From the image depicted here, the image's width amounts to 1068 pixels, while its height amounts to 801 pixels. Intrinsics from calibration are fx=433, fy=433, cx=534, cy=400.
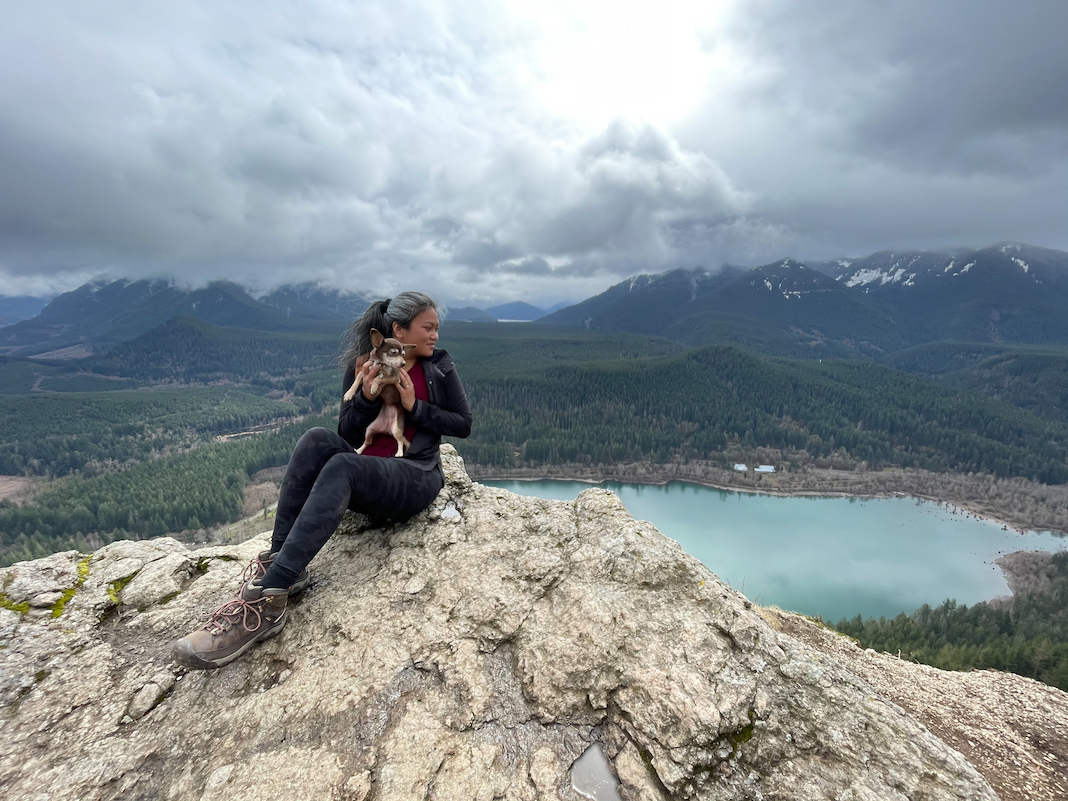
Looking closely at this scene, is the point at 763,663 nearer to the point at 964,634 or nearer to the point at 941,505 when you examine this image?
the point at 964,634

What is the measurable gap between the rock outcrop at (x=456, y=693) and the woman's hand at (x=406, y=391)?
4.94 ft

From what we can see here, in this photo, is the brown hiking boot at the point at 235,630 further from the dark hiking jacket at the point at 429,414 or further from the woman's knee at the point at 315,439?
the dark hiking jacket at the point at 429,414

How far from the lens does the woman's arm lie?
4.43m

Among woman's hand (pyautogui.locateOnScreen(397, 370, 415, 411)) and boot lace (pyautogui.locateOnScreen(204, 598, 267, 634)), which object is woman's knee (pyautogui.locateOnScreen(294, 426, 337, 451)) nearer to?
woman's hand (pyautogui.locateOnScreen(397, 370, 415, 411))

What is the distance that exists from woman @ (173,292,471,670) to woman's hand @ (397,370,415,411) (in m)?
0.01

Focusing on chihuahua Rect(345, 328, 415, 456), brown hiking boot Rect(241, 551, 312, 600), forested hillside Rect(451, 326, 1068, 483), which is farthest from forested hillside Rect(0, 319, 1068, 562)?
chihuahua Rect(345, 328, 415, 456)

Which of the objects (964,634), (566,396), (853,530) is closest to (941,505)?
(853,530)

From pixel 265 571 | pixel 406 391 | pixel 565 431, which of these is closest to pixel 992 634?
pixel 406 391

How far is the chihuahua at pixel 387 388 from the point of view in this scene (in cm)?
420

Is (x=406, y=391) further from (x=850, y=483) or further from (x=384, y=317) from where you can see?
(x=850, y=483)

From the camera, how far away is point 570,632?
3490mm

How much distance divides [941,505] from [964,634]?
62.4 metres

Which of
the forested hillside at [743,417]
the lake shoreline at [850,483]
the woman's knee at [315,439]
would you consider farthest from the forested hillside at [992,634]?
the forested hillside at [743,417]

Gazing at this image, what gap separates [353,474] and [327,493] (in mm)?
262
